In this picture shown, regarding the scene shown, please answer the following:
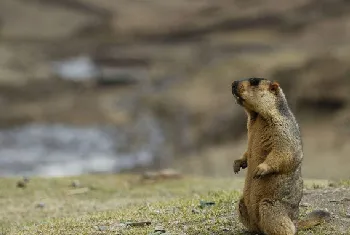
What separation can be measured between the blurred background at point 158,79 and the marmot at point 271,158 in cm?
1138

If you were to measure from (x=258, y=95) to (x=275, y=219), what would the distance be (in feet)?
3.85

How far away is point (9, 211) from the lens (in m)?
11.2

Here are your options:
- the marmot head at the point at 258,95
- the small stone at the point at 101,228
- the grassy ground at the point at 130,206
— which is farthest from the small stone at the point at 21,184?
the marmot head at the point at 258,95

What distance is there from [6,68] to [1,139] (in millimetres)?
12017

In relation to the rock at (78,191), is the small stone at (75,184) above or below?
above

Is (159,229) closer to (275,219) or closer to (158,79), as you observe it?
(275,219)

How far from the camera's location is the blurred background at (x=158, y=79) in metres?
28.1

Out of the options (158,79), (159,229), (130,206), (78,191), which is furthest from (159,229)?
(158,79)

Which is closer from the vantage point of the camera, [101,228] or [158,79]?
[101,228]

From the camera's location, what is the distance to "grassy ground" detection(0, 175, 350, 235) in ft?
25.7

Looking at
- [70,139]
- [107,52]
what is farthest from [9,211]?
[107,52]

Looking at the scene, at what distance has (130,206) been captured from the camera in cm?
1021

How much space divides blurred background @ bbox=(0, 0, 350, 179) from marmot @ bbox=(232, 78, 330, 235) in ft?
37.3

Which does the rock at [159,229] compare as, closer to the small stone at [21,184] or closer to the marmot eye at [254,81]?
the marmot eye at [254,81]
